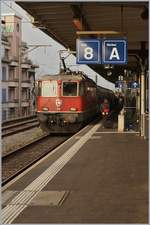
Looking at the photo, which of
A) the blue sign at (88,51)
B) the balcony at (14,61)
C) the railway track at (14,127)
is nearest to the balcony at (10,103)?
the balcony at (14,61)

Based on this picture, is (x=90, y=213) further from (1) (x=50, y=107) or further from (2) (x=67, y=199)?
(1) (x=50, y=107)

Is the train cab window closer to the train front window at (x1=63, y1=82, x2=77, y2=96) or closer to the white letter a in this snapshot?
the train front window at (x1=63, y1=82, x2=77, y2=96)

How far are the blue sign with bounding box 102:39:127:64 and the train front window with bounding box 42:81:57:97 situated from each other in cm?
1262

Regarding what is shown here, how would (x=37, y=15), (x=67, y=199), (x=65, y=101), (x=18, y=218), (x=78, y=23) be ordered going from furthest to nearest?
(x=65, y=101) < (x=37, y=15) < (x=78, y=23) < (x=67, y=199) < (x=18, y=218)

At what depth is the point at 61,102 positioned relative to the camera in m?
26.5

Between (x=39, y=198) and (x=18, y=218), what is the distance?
1460 millimetres

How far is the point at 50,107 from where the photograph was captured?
2669cm

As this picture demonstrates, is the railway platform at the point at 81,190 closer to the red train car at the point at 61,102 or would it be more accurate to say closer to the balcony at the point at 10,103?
the red train car at the point at 61,102

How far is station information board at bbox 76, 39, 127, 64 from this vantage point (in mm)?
13945

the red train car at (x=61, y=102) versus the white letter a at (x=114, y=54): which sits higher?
the white letter a at (x=114, y=54)

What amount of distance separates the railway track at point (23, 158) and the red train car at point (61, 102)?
3090mm

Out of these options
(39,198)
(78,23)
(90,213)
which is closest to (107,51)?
(78,23)

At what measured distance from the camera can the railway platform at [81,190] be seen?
770 centimetres

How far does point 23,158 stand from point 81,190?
26.3 ft
